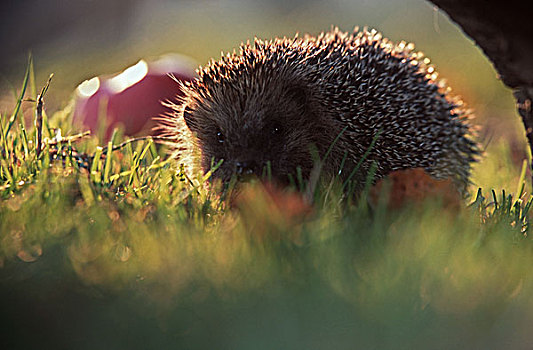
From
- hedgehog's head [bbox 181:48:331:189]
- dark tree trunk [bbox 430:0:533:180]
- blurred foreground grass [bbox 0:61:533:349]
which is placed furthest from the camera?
hedgehog's head [bbox 181:48:331:189]

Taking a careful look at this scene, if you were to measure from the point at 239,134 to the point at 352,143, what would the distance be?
2.08 feet

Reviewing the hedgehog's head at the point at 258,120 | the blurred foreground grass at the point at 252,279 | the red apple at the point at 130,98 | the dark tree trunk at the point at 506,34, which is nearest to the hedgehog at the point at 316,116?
the hedgehog's head at the point at 258,120

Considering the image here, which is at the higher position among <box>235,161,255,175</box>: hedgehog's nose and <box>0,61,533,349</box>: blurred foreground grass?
<box>235,161,255,175</box>: hedgehog's nose

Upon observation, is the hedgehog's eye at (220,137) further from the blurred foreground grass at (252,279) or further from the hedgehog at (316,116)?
the blurred foreground grass at (252,279)

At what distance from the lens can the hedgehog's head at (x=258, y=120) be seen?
9.90 feet

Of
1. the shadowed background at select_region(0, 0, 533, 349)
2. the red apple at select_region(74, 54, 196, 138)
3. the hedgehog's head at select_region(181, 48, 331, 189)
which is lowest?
the shadowed background at select_region(0, 0, 533, 349)

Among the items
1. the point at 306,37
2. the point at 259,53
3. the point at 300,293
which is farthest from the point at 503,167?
the point at 300,293

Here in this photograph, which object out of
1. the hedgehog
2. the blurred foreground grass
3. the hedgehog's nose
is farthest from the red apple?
the blurred foreground grass

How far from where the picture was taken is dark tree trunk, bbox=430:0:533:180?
2516mm

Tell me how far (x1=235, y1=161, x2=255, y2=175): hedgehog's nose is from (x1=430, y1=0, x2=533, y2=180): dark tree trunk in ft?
3.99

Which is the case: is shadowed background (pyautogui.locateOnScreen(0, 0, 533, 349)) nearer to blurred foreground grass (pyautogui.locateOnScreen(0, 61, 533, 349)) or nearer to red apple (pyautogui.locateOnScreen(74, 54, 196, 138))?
blurred foreground grass (pyautogui.locateOnScreen(0, 61, 533, 349))

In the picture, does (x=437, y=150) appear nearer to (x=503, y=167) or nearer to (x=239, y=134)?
(x=503, y=167)

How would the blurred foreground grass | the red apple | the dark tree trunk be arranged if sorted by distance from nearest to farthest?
the blurred foreground grass < the dark tree trunk < the red apple

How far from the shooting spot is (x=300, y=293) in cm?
167
